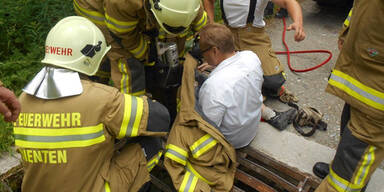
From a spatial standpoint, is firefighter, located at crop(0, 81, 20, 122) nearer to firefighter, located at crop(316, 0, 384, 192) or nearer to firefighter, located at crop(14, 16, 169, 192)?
firefighter, located at crop(14, 16, 169, 192)

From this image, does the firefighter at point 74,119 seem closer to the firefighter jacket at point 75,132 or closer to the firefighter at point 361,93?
the firefighter jacket at point 75,132

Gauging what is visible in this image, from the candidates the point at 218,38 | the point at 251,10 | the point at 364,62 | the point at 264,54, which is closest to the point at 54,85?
the point at 218,38

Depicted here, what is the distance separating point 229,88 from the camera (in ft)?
7.12

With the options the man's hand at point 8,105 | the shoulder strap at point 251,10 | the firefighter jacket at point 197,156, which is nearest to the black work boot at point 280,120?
the firefighter jacket at point 197,156

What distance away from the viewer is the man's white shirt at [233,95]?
2.19 m

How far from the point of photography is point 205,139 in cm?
229

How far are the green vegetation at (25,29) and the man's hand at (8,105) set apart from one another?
2.29 meters

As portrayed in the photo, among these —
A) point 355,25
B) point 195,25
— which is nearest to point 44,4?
point 195,25

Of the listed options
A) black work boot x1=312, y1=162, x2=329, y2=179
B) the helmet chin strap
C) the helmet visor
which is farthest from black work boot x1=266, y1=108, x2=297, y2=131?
the helmet chin strap

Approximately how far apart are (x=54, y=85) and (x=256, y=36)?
2.52 m

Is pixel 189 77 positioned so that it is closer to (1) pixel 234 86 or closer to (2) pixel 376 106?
(1) pixel 234 86

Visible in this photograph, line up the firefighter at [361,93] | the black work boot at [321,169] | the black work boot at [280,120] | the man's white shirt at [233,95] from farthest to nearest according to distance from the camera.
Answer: the black work boot at [280,120], the black work boot at [321,169], the man's white shirt at [233,95], the firefighter at [361,93]

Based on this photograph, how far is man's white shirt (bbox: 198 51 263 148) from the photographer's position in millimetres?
2188

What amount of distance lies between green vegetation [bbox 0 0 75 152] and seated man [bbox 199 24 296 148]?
2.44 meters
